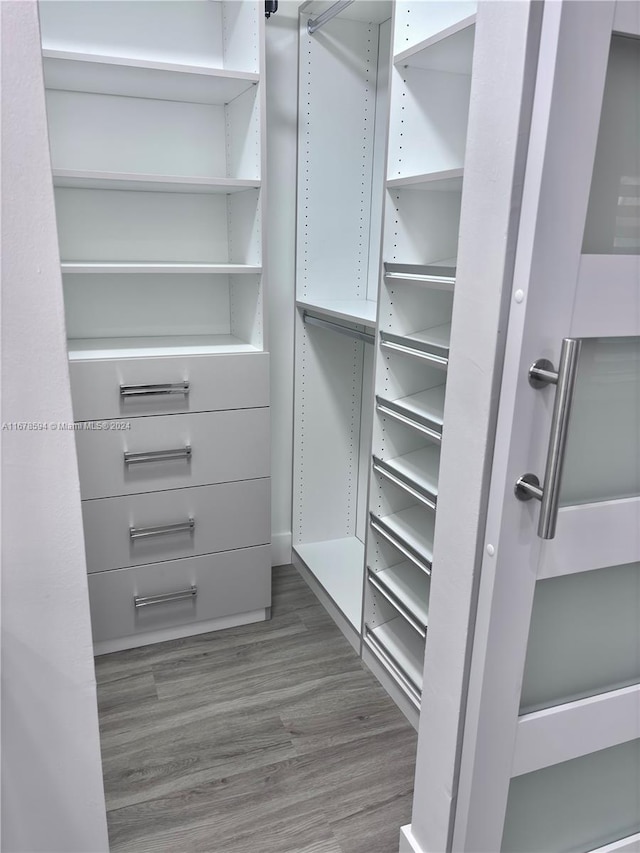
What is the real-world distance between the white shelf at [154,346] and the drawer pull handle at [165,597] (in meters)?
0.78

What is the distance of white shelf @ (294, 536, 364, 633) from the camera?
2227 millimetres

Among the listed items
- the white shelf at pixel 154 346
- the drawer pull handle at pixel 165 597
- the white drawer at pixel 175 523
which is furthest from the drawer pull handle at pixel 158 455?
the drawer pull handle at pixel 165 597

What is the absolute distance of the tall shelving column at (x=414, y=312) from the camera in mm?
1514

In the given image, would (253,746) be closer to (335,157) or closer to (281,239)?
(281,239)

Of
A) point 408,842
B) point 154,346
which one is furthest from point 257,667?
point 154,346

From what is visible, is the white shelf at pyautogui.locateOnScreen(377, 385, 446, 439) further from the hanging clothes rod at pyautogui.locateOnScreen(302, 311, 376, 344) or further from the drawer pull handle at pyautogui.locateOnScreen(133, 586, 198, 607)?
the drawer pull handle at pyautogui.locateOnScreen(133, 586, 198, 607)

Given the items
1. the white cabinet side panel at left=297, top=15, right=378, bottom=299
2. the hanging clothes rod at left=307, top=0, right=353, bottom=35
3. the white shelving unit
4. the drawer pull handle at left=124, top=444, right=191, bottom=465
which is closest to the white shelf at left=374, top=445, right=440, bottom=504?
the white shelving unit

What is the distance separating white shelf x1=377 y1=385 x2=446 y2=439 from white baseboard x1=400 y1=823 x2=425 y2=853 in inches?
33.9

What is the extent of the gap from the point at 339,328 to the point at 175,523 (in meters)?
0.84

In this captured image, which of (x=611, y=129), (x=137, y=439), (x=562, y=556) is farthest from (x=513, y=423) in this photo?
(x=137, y=439)

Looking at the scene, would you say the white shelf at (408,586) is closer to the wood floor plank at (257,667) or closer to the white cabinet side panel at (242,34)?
the wood floor plank at (257,667)

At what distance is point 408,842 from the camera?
1.35 m

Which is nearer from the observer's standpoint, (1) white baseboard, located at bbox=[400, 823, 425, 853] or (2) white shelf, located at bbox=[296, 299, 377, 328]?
(1) white baseboard, located at bbox=[400, 823, 425, 853]

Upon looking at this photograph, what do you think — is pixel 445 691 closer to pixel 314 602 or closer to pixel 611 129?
pixel 611 129
